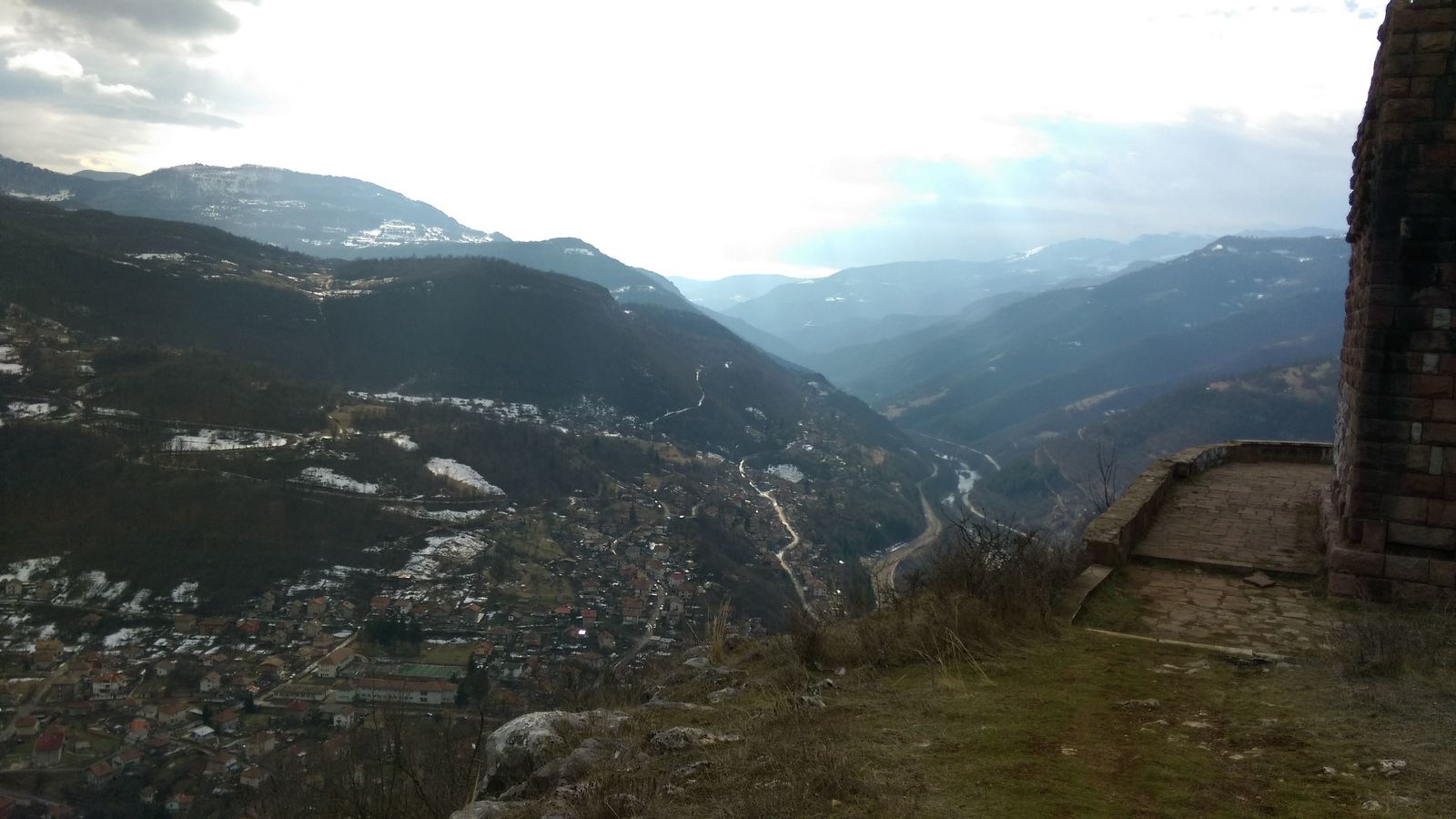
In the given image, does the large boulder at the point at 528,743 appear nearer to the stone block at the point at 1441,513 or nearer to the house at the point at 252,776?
the stone block at the point at 1441,513

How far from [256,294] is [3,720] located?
65528mm

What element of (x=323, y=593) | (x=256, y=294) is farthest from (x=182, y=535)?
(x=256, y=294)

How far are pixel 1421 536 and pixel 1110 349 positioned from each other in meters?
169

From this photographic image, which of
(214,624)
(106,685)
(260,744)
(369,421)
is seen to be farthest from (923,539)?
(106,685)

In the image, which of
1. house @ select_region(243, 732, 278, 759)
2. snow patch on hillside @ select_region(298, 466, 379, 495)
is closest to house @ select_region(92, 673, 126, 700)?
house @ select_region(243, 732, 278, 759)

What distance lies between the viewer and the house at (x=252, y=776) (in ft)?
60.3

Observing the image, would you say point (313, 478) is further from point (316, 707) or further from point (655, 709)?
point (655, 709)

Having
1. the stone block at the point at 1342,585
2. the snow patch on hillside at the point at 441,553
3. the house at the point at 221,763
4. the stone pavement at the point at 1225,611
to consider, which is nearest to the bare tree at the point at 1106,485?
the stone pavement at the point at 1225,611

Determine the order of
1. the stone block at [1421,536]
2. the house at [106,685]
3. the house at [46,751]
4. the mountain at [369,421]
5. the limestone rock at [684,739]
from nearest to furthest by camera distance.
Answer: the limestone rock at [684,739]
the stone block at [1421,536]
the house at [46,751]
the house at [106,685]
the mountain at [369,421]

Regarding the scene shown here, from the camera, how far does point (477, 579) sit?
37969 mm

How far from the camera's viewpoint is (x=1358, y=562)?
7379 millimetres

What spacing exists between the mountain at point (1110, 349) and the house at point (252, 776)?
105778 mm

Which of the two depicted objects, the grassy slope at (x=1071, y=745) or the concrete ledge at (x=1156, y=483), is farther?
the concrete ledge at (x=1156, y=483)

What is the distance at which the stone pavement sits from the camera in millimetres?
6551
